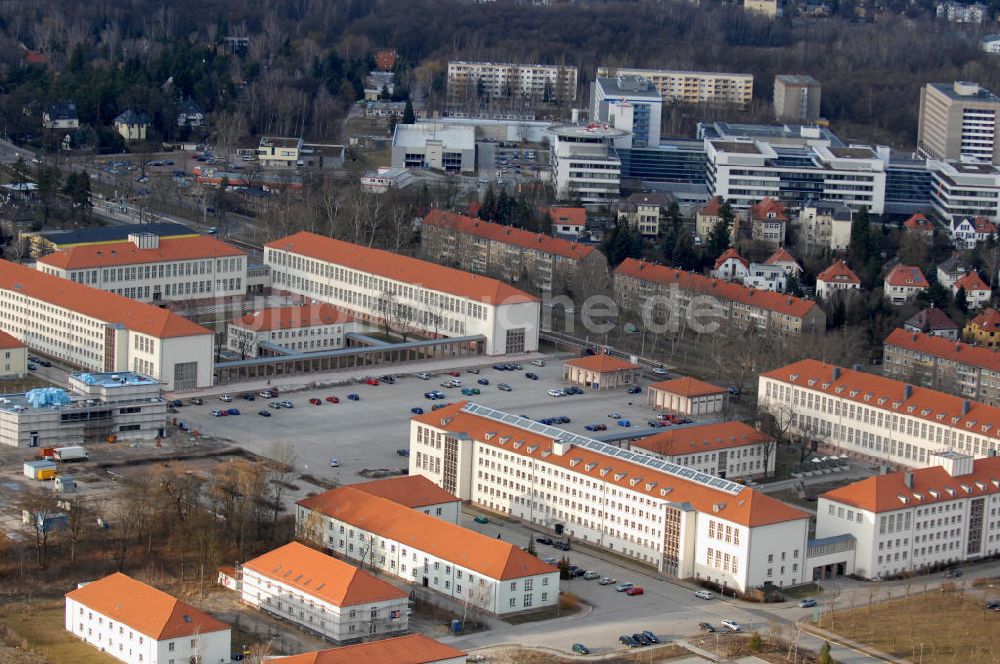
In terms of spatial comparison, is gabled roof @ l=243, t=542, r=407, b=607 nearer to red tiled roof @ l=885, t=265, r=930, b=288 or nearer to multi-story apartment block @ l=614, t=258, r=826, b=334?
multi-story apartment block @ l=614, t=258, r=826, b=334

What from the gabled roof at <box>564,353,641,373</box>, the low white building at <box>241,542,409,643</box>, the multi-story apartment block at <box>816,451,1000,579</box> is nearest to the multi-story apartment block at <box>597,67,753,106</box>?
the gabled roof at <box>564,353,641,373</box>

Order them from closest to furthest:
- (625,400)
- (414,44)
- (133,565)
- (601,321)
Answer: (133,565) < (625,400) < (601,321) < (414,44)

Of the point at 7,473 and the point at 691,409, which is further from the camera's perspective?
the point at 691,409

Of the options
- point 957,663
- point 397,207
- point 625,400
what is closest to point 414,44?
point 397,207

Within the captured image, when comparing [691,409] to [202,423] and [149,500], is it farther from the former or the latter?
[149,500]

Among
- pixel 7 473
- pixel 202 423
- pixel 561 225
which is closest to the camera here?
pixel 7 473

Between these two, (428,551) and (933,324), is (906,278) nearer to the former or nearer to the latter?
(933,324)

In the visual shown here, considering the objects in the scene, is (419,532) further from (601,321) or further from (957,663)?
(601,321)
